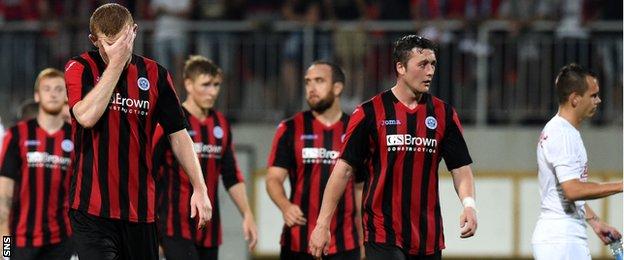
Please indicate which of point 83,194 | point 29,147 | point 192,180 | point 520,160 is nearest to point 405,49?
point 192,180

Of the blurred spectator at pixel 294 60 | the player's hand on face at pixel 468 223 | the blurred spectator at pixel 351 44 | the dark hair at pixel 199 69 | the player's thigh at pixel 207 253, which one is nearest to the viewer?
the player's hand on face at pixel 468 223

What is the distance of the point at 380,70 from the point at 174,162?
23.2ft

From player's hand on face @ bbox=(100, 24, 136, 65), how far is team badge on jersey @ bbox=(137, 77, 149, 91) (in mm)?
294

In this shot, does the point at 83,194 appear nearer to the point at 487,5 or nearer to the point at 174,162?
the point at 174,162

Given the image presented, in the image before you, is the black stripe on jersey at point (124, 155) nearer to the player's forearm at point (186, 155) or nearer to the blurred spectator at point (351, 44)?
the player's forearm at point (186, 155)

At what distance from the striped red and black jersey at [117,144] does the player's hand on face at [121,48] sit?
0.81 feet

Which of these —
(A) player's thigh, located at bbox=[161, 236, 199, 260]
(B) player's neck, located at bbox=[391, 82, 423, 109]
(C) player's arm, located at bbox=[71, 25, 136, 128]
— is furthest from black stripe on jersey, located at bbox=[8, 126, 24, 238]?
(B) player's neck, located at bbox=[391, 82, 423, 109]

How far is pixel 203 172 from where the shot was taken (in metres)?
9.28

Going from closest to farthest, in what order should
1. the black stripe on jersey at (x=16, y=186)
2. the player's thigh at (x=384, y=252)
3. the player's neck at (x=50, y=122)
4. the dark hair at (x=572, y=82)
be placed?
the player's thigh at (x=384, y=252)
the dark hair at (x=572, y=82)
the black stripe on jersey at (x=16, y=186)
the player's neck at (x=50, y=122)

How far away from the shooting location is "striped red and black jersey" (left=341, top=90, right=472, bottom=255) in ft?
24.4

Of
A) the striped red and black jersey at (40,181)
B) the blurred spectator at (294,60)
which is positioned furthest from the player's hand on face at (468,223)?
the blurred spectator at (294,60)

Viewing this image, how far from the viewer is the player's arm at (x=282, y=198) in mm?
8891

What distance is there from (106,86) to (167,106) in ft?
1.88

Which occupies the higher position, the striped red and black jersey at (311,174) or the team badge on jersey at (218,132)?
the team badge on jersey at (218,132)
